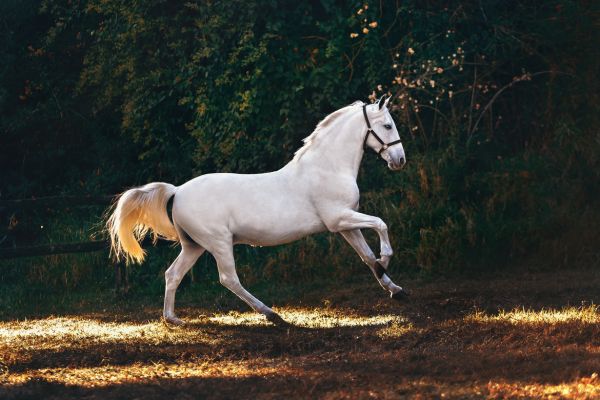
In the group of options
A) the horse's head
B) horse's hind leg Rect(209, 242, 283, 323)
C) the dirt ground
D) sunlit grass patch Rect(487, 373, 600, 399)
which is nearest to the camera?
sunlit grass patch Rect(487, 373, 600, 399)

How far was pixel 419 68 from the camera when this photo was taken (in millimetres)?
14078

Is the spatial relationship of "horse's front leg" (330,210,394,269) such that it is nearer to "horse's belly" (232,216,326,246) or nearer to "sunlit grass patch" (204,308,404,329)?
"horse's belly" (232,216,326,246)

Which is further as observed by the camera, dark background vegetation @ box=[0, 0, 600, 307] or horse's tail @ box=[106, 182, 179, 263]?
dark background vegetation @ box=[0, 0, 600, 307]

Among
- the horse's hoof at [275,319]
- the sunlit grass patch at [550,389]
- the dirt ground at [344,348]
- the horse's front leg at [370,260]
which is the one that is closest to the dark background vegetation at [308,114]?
the dirt ground at [344,348]

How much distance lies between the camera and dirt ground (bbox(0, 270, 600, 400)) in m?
6.43

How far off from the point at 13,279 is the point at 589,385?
9.36m

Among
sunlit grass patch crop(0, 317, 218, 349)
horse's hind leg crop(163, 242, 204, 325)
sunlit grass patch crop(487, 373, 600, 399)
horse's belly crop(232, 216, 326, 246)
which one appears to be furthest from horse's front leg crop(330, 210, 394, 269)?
sunlit grass patch crop(487, 373, 600, 399)

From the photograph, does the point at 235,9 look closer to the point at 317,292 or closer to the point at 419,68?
the point at 419,68

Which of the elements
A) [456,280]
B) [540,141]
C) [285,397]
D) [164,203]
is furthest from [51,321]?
[540,141]

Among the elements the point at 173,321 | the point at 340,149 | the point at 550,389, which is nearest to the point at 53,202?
the point at 173,321

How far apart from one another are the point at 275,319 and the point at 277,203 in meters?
1.08

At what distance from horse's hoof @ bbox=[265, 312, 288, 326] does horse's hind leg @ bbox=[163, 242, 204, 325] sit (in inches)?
34.0

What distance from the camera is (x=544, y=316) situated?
29.0 ft

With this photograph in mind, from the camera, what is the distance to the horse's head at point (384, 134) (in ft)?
31.4
